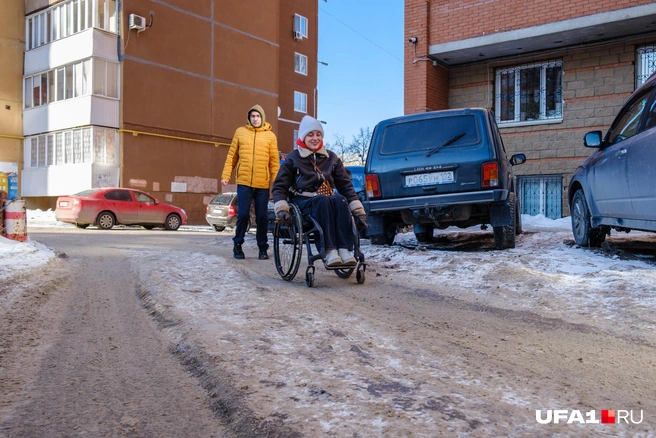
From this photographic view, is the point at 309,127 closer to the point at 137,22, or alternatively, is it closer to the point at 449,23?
the point at 449,23

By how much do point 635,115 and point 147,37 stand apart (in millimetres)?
25484

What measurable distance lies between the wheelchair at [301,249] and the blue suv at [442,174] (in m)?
2.20

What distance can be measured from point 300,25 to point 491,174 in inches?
1551

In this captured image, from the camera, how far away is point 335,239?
16.9ft

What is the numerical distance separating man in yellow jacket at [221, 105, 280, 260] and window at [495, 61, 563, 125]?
969cm

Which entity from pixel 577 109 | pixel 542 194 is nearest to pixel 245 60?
pixel 542 194

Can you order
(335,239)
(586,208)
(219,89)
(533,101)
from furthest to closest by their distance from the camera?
(219,89)
(533,101)
(586,208)
(335,239)

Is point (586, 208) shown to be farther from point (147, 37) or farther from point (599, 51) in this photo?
point (147, 37)

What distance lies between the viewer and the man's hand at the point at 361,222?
17.4 ft

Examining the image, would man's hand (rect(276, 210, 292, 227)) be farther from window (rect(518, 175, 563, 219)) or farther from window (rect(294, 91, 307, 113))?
window (rect(294, 91, 307, 113))

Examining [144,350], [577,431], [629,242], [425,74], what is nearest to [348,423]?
[577,431]

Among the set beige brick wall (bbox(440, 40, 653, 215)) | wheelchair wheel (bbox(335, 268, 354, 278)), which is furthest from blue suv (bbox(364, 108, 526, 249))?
beige brick wall (bbox(440, 40, 653, 215))

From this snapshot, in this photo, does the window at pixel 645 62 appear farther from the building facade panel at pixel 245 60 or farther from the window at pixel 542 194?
the building facade panel at pixel 245 60
